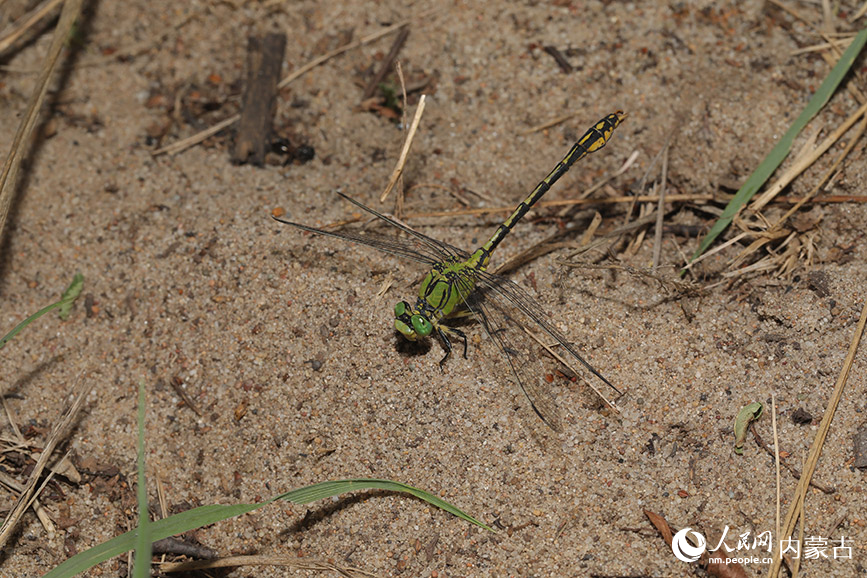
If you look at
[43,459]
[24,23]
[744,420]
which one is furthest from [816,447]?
[24,23]

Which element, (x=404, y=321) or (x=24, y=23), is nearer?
(x=404, y=321)

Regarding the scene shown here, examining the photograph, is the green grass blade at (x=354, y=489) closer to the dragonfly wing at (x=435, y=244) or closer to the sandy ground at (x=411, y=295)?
the sandy ground at (x=411, y=295)

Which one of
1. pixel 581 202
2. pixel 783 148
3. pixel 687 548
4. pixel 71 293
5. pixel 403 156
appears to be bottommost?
pixel 687 548

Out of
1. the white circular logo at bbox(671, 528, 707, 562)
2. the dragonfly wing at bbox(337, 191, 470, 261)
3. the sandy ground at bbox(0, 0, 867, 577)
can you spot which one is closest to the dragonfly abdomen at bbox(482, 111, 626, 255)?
the dragonfly wing at bbox(337, 191, 470, 261)

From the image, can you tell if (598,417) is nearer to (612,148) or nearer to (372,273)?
(372,273)

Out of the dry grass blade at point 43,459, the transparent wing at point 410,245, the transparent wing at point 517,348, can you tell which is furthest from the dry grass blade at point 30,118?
the transparent wing at point 517,348

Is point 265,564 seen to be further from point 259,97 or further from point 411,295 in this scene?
point 259,97
